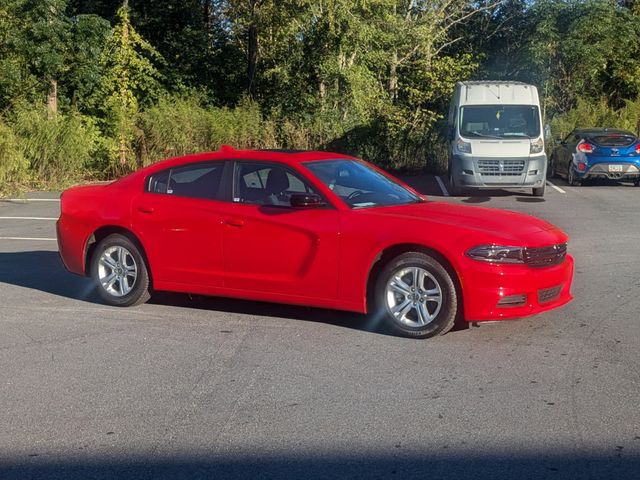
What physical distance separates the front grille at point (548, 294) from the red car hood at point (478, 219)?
0.41 m

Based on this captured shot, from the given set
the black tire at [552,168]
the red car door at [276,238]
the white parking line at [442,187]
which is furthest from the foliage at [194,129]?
the red car door at [276,238]

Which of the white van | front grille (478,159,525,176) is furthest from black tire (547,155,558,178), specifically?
front grille (478,159,525,176)

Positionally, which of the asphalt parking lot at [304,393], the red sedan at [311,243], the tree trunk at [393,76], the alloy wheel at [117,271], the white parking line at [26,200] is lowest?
the white parking line at [26,200]

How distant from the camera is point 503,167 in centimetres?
2005

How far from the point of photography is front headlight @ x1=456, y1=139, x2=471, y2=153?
2042cm

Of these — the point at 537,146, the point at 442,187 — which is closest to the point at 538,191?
the point at 537,146

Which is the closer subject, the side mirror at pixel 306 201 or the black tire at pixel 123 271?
the side mirror at pixel 306 201

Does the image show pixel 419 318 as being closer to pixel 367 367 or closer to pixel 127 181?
Answer: pixel 367 367

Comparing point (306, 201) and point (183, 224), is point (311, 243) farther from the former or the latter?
point (183, 224)

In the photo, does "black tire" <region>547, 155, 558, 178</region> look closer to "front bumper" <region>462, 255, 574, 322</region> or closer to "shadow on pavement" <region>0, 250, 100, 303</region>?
"shadow on pavement" <region>0, 250, 100, 303</region>

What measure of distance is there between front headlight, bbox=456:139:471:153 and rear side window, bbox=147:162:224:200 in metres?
12.7

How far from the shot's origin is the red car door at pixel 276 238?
7.55 m

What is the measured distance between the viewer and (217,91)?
36.5m

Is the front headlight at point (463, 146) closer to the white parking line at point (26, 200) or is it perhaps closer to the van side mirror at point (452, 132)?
the van side mirror at point (452, 132)
